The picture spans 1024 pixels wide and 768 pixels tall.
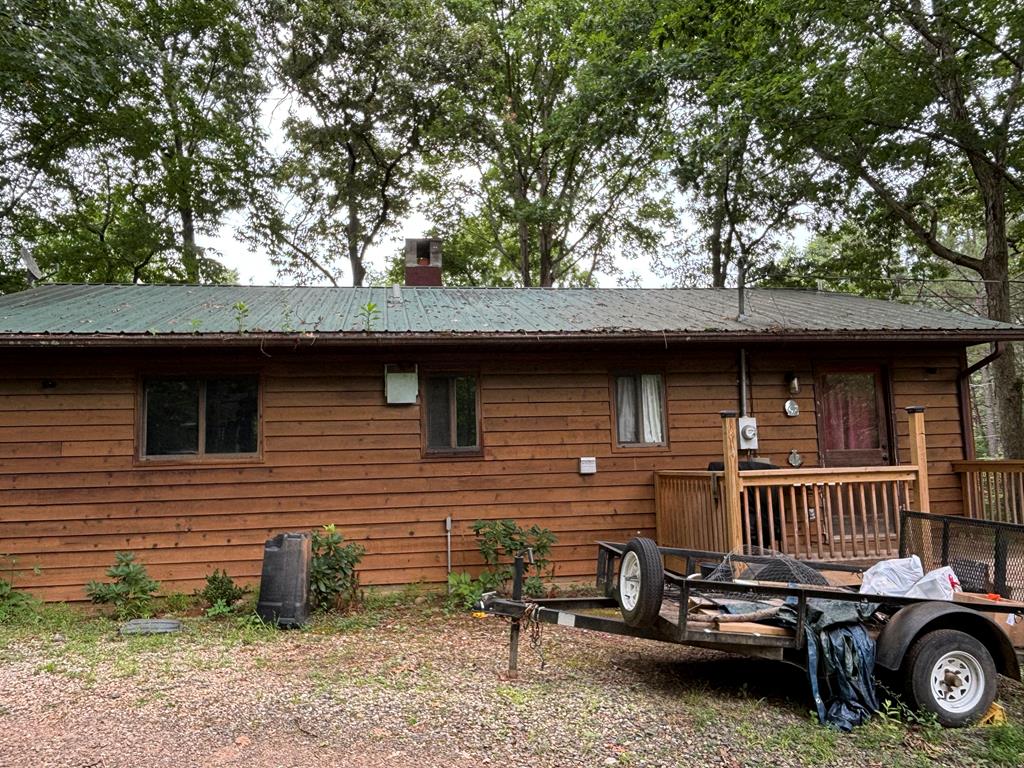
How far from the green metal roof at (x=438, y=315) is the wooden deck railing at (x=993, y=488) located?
148 centimetres

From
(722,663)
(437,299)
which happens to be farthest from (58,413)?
(722,663)

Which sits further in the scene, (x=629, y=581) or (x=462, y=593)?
(x=462, y=593)

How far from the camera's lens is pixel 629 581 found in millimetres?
4035

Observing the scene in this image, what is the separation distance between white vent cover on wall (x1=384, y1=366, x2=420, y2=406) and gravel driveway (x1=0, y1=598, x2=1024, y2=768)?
2.43m

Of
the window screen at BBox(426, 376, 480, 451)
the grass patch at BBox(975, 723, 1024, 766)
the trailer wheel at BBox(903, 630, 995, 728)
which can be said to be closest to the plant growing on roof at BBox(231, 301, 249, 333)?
the window screen at BBox(426, 376, 480, 451)

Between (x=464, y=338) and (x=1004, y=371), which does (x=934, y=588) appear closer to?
(x=464, y=338)

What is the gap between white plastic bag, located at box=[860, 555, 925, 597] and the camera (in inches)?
156

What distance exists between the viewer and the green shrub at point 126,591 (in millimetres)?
6000

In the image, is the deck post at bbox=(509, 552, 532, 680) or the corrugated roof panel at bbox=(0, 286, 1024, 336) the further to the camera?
the corrugated roof panel at bbox=(0, 286, 1024, 336)

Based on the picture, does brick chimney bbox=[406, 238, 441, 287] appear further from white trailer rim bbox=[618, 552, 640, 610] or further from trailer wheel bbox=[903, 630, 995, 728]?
trailer wheel bbox=[903, 630, 995, 728]

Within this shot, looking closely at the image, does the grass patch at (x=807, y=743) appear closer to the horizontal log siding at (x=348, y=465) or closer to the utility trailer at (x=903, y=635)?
the utility trailer at (x=903, y=635)

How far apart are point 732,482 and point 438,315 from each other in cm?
370

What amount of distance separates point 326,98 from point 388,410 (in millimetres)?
13339

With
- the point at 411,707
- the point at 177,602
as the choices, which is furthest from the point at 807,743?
the point at 177,602
